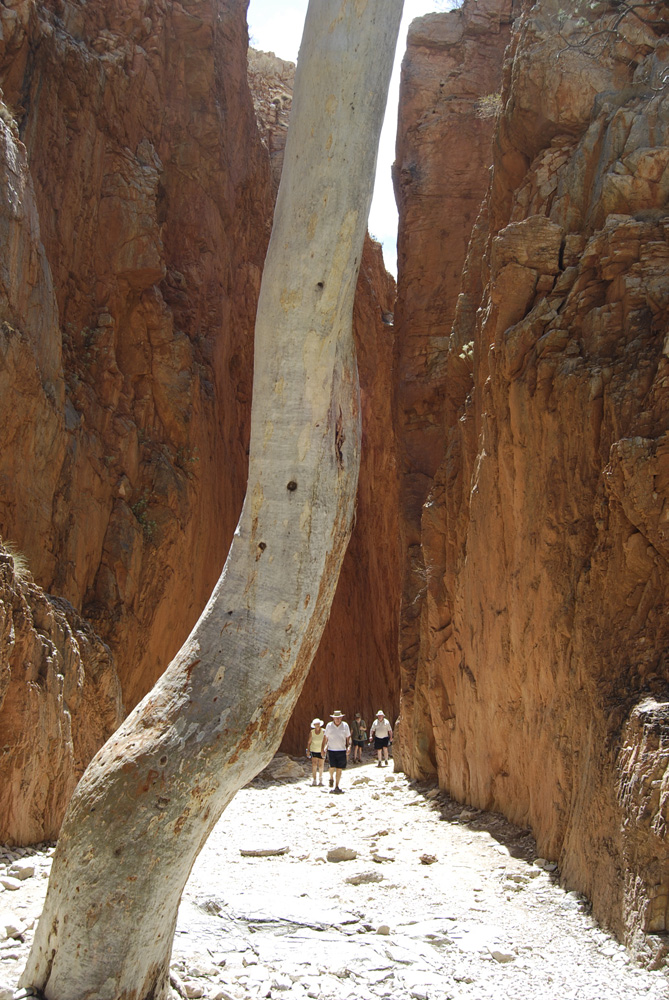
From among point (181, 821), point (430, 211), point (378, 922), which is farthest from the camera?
point (430, 211)

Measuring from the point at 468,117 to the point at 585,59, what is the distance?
972cm

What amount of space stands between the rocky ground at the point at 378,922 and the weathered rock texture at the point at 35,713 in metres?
0.38

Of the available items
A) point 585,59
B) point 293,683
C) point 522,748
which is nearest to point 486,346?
point 585,59

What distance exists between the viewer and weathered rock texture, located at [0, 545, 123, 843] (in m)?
7.80

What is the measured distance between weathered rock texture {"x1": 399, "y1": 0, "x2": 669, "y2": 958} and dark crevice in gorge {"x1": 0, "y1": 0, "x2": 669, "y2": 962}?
36 millimetres

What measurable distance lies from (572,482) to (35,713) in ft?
19.1

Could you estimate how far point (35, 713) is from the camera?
8133 mm

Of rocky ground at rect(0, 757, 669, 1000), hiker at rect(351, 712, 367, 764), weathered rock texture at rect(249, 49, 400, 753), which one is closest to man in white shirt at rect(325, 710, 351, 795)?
rocky ground at rect(0, 757, 669, 1000)

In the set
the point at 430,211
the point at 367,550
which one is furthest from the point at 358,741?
the point at 430,211

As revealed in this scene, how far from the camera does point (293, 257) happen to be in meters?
5.01

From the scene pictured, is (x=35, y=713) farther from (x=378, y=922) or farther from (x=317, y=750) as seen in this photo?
(x=317, y=750)

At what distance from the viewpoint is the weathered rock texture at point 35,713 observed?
7.80 metres

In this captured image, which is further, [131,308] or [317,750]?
[131,308]

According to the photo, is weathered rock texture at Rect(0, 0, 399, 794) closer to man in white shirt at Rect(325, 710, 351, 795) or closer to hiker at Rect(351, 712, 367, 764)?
hiker at Rect(351, 712, 367, 764)
